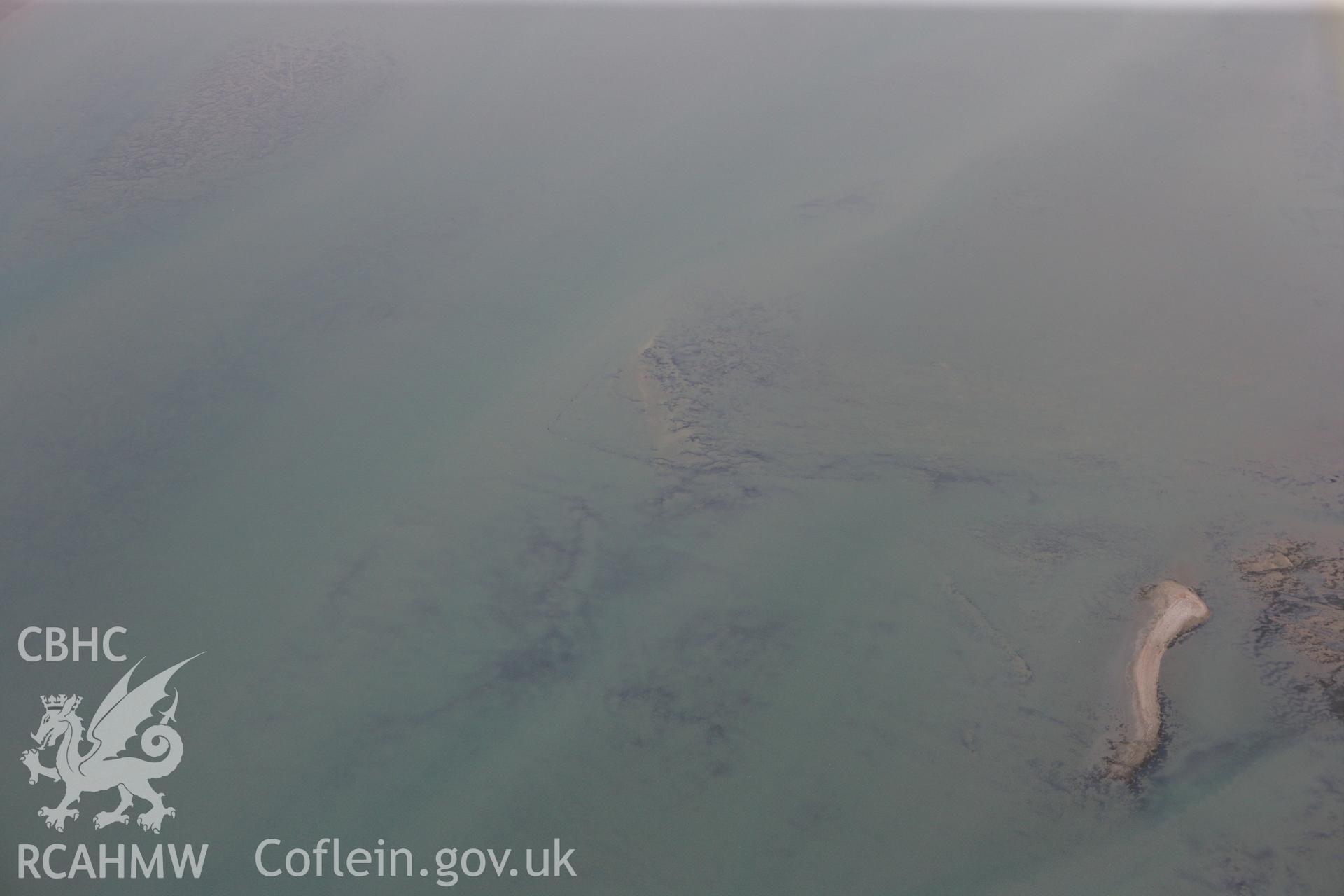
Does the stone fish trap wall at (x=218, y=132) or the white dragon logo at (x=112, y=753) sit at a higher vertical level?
the stone fish trap wall at (x=218, y=132)

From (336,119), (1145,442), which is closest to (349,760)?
(1145,442)

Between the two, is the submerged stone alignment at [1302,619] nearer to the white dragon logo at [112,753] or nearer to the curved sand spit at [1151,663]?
the curved sand spit at [1151,663]

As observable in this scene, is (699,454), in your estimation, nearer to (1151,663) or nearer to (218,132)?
(1151,663)

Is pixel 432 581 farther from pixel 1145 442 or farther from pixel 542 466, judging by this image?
pixel 1145 442

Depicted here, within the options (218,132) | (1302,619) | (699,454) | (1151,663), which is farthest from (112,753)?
(1302,619)

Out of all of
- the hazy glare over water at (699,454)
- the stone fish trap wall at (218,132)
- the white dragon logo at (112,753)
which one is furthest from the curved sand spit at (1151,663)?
the stone fish trap wall at (218,132)

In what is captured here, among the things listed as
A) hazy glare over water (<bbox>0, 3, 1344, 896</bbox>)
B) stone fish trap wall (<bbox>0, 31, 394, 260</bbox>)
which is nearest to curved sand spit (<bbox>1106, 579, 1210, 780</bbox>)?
hazy glare over water (<bbox>0, 3, 1344, 896</bbox>)
